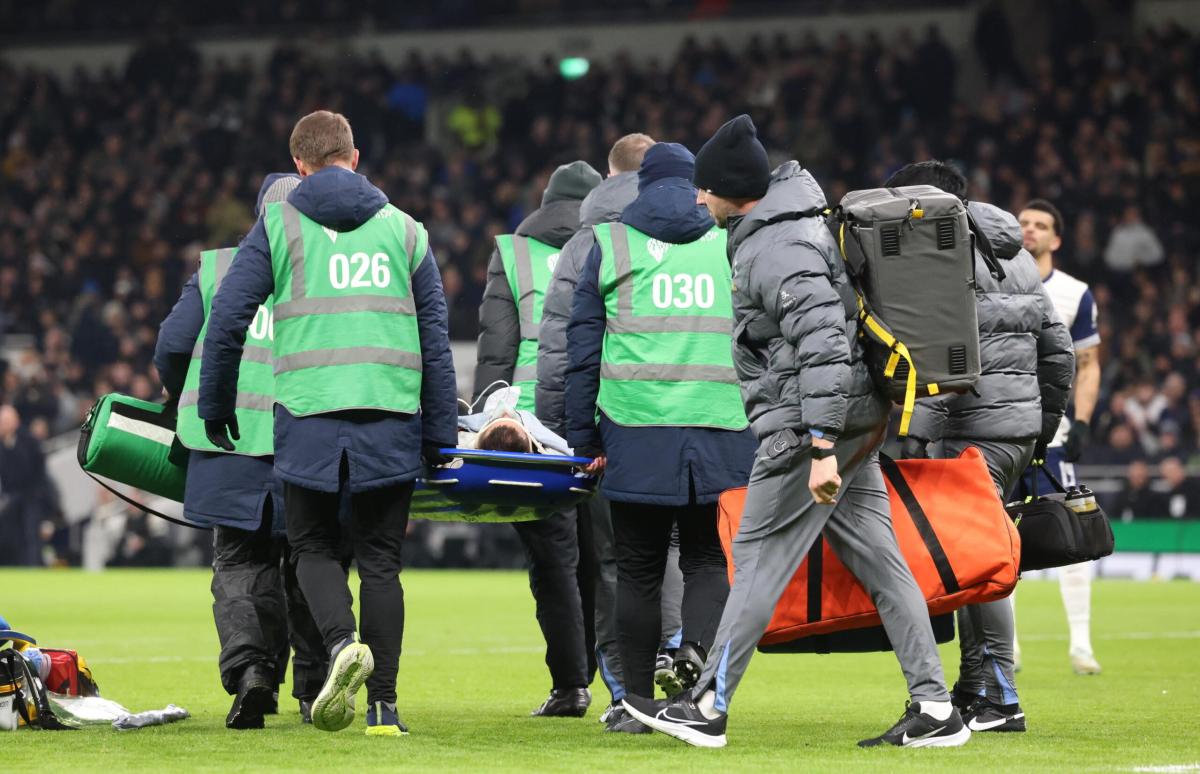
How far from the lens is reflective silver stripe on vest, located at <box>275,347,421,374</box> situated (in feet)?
23.0

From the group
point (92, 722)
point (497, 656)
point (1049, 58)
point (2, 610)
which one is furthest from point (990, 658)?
point (1049, 58)

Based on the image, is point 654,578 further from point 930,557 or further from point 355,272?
point 355,272

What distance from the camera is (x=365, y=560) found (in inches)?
→ 279

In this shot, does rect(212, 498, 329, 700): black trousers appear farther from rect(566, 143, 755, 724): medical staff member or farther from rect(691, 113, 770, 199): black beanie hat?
rect(691, 113, 770, 199): black beanie hat

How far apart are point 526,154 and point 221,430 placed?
2286cm

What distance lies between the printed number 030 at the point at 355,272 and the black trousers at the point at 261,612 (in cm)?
103

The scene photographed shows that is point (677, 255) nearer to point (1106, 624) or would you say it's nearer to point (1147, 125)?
point (1106, 624)

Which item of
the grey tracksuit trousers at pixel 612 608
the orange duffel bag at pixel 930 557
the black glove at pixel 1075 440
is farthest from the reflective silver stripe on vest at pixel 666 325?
the black glove at pixel 1075 440

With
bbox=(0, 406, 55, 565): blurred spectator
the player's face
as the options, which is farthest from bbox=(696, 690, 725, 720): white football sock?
bbox=(0, 406, 55, 565): blurred spectator

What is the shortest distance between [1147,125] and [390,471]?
832 inches

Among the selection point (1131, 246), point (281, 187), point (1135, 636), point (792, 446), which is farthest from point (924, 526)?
point (1131, 246)

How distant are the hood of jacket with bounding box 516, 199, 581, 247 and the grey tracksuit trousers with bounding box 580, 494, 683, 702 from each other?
4.16 feet

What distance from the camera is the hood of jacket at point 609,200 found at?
8148 mm

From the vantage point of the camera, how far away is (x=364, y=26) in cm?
3303
